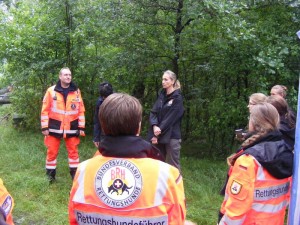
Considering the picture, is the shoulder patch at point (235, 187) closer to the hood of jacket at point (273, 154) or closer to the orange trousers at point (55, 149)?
the hood of jacket at point (273, 154)

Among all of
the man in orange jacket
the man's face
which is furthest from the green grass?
the man's face

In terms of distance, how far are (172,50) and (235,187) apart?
5.02 meters

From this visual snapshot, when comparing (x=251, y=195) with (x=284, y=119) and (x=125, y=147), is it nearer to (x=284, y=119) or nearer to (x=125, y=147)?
(x=125, y=147)

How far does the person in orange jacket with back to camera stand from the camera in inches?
75.7

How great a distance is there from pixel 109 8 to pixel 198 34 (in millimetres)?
1894

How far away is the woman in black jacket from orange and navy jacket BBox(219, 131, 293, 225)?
2868mm

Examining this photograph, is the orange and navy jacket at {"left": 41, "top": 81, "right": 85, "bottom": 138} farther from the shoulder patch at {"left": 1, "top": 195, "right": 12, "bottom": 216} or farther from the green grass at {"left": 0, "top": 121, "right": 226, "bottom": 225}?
the shoulder patch at {"left": 1, "top": 195, "right": 12, "bottom": 216}

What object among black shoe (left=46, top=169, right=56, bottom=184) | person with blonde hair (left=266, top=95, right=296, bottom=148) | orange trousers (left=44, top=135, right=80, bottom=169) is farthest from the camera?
black shoe (left=46, top=169, right=56, bottom=184)

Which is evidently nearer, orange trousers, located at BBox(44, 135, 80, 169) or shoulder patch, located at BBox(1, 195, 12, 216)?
shoulder patch, located at BBox(1, 195, 12, 216)

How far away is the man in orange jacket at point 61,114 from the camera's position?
5.80 m

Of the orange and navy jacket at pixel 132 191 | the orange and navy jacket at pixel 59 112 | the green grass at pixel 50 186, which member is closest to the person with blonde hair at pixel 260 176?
the orange and navy jacket at pixel 132 191

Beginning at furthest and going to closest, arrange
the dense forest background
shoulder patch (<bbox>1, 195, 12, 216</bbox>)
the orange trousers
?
the dense forest background < the orange trousers < shoulder patch (<bbox>1, 195, 12, 216</bbox>)

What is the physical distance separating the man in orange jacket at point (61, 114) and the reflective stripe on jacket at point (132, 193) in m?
4.01

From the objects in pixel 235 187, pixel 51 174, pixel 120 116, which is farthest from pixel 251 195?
pixel 51 174
